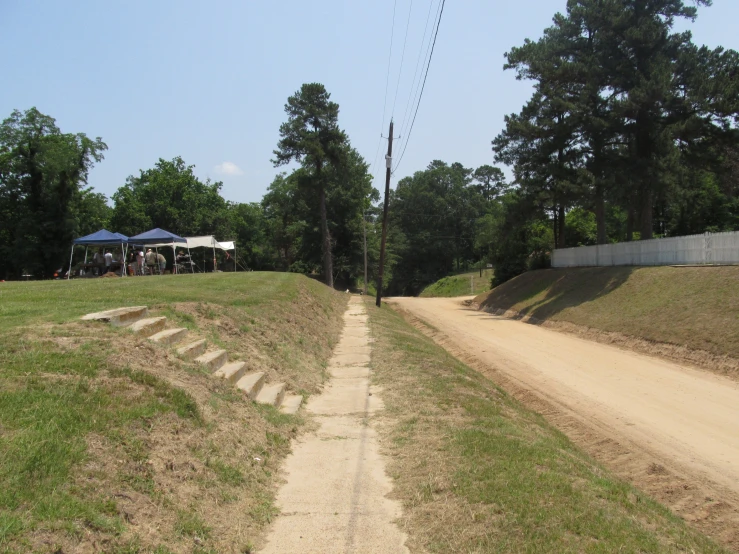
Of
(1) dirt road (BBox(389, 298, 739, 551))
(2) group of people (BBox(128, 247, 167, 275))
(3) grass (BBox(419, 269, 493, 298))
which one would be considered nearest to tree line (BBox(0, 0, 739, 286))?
(3) grass (BBox(419, 269, 493, 298))

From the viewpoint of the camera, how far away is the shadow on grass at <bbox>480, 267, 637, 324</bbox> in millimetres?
27891

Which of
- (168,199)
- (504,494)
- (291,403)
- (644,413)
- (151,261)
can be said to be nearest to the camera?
(504,494)

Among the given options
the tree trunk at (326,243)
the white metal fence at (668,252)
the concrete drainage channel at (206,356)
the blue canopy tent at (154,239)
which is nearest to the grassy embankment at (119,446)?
the concrete drainage channel at (206,356)

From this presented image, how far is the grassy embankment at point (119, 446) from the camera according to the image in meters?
3.48

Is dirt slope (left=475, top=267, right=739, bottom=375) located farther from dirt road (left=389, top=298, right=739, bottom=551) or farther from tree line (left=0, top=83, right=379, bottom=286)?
tree line (left=0, top=83, right=379, bottom=286)

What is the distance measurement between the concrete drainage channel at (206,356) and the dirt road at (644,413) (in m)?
4.87

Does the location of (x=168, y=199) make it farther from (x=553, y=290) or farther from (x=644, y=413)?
(x=644, y=413)

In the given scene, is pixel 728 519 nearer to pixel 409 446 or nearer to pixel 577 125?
pixel 409 446

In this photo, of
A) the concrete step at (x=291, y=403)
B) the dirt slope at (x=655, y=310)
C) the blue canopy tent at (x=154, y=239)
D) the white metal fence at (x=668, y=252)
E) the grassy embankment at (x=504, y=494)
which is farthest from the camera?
the blue canopy tent at (x=154, y=239)

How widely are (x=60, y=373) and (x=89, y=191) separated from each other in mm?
59263

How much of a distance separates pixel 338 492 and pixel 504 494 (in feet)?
5.17

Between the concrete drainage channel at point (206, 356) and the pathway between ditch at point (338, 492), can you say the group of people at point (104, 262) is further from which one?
the pathway between ditch at point (338, 492)

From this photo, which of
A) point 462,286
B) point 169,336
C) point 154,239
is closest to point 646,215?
point 154,239

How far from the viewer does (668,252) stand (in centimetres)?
2591
